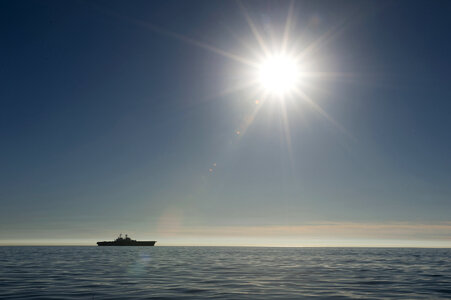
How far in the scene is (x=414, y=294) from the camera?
3059cm

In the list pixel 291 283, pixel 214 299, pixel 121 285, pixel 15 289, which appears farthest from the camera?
pixel 291 283

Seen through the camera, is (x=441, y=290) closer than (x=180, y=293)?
No

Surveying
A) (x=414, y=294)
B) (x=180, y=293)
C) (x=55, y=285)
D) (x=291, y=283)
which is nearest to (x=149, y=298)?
(x=180, y=293)

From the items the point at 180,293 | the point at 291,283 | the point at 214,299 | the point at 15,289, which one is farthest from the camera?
the point at 291,283

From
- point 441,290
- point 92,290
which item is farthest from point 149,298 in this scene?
point 441,290

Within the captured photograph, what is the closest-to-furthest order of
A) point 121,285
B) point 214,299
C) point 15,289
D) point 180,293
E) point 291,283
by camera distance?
point 214,299 < point 180,293 < point 15,289 < point 121,285 < point 291,283

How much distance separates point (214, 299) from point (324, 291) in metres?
10.2

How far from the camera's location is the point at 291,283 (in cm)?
3681

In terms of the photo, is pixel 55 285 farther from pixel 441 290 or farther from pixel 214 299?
pixel 441 290

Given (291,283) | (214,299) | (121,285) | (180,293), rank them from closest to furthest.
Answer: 1. (214,299)
2. (180,293)
3. (121,285)
4. (291,283)

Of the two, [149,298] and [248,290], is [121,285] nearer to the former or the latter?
[149,298]

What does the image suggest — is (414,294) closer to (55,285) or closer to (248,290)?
(248,290)

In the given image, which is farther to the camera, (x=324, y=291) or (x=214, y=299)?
(x=324, y=291)

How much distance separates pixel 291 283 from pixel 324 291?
581cm
